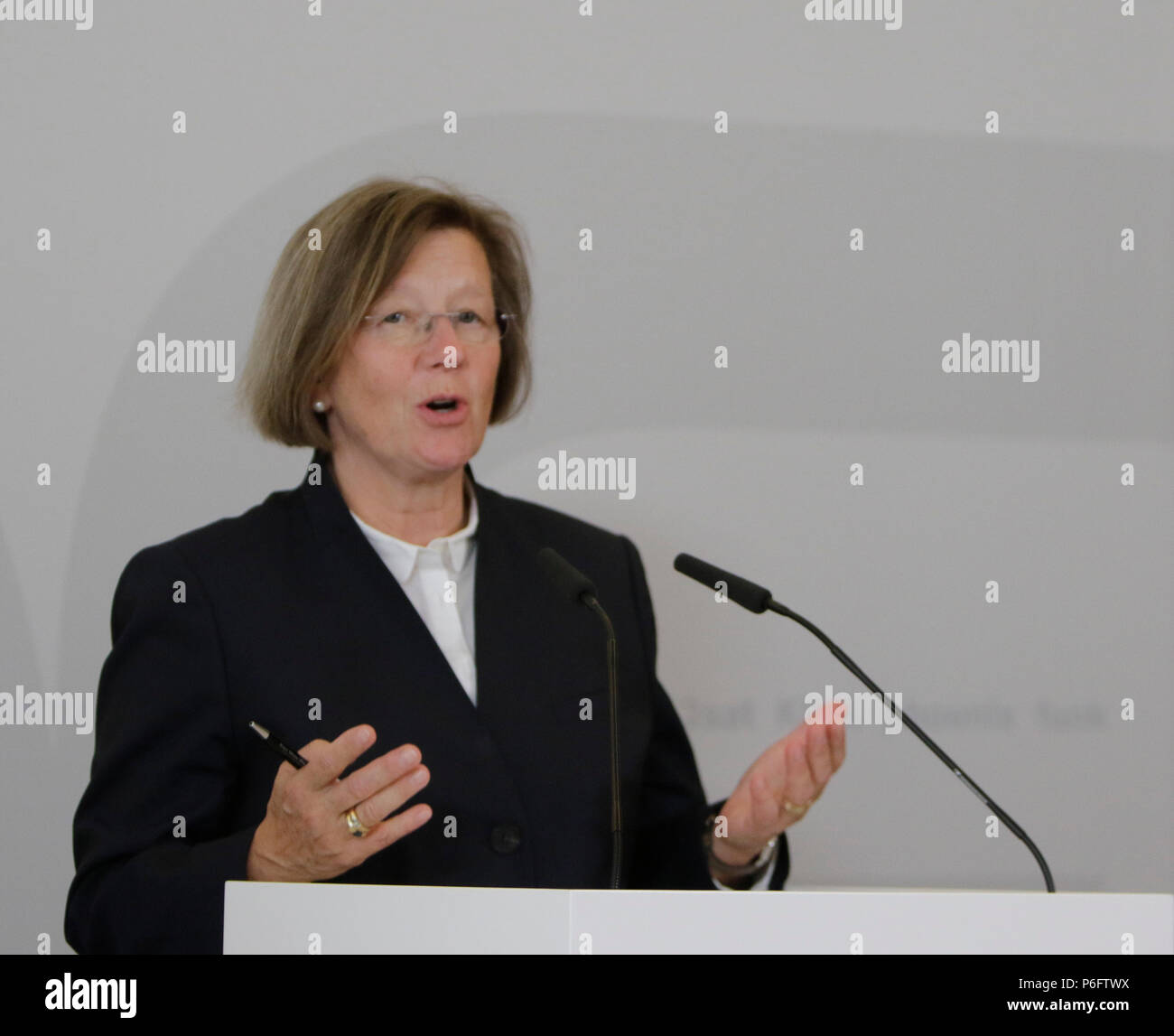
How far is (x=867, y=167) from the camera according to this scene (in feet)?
8.38

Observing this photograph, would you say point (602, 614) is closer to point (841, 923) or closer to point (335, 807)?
point (335, 807)

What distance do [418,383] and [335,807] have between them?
728 millimetres

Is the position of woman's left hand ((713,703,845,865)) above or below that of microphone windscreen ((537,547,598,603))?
below

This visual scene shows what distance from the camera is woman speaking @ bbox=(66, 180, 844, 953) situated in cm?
164

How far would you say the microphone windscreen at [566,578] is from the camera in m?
1.51

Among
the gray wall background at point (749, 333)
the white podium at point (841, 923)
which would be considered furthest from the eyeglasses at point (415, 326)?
the white podium at point (841, 923)

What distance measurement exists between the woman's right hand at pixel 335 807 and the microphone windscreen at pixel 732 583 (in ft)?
1.35

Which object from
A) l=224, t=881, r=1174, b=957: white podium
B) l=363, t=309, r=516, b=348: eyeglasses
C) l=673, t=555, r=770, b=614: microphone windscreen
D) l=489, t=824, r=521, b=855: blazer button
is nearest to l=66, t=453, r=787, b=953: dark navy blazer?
l=489, t=824, r=521, b=855: blazer button

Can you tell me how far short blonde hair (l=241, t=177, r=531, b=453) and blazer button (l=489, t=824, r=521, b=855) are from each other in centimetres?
65

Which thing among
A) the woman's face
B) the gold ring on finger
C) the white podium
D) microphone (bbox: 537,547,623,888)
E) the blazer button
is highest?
the woman's face

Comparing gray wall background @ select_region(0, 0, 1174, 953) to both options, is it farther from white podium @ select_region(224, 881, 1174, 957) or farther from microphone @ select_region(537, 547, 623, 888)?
white podium @ select_region(224, 881, 1174, 957)

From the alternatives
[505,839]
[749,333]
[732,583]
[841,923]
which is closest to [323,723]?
[505,839]

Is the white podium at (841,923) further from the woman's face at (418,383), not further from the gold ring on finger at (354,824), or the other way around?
the woman's face at (418,383)
